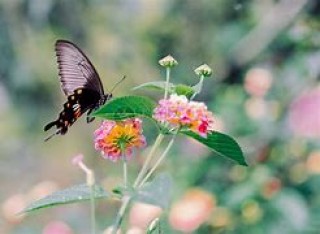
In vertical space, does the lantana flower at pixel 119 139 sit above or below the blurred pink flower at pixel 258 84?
below

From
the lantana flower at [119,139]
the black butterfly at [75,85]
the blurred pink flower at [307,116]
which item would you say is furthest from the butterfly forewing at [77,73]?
the blurred pink flower at [307,116]

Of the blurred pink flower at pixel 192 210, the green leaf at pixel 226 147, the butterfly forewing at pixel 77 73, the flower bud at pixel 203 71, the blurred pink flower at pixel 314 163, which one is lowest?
the green leaf at pixel 226 147

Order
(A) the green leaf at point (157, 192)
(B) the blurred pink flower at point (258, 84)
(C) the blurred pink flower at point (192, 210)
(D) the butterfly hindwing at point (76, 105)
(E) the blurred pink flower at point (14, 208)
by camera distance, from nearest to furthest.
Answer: (A) the green leaf at point (157, 192) → (D) the butterfly hindwing at point (76, 105) → (E) the blurred pink flower at point (14, 208) → (C) the blurred pink flower at point (192, 210) → (B) the blurred pink flower at point (258, 84)

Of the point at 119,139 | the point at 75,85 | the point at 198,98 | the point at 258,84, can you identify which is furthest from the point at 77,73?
the point at 198,98

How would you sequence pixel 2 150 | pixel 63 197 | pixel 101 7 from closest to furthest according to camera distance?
pixel 63 197 → pixel 101 7 → pixel 2 150

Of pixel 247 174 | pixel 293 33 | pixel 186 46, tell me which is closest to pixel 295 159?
pixel 247 174

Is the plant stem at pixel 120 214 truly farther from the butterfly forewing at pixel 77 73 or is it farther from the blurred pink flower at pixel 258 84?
the blurred pink flower at pixel 258 84

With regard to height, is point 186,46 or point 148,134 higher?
point 186,46

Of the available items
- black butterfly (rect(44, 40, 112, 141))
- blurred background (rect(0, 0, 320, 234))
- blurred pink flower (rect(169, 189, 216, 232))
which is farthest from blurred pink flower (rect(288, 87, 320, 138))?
black butterfly (rect(44, 40, 112, 141))

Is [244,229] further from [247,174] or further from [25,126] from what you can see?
[25,126]
